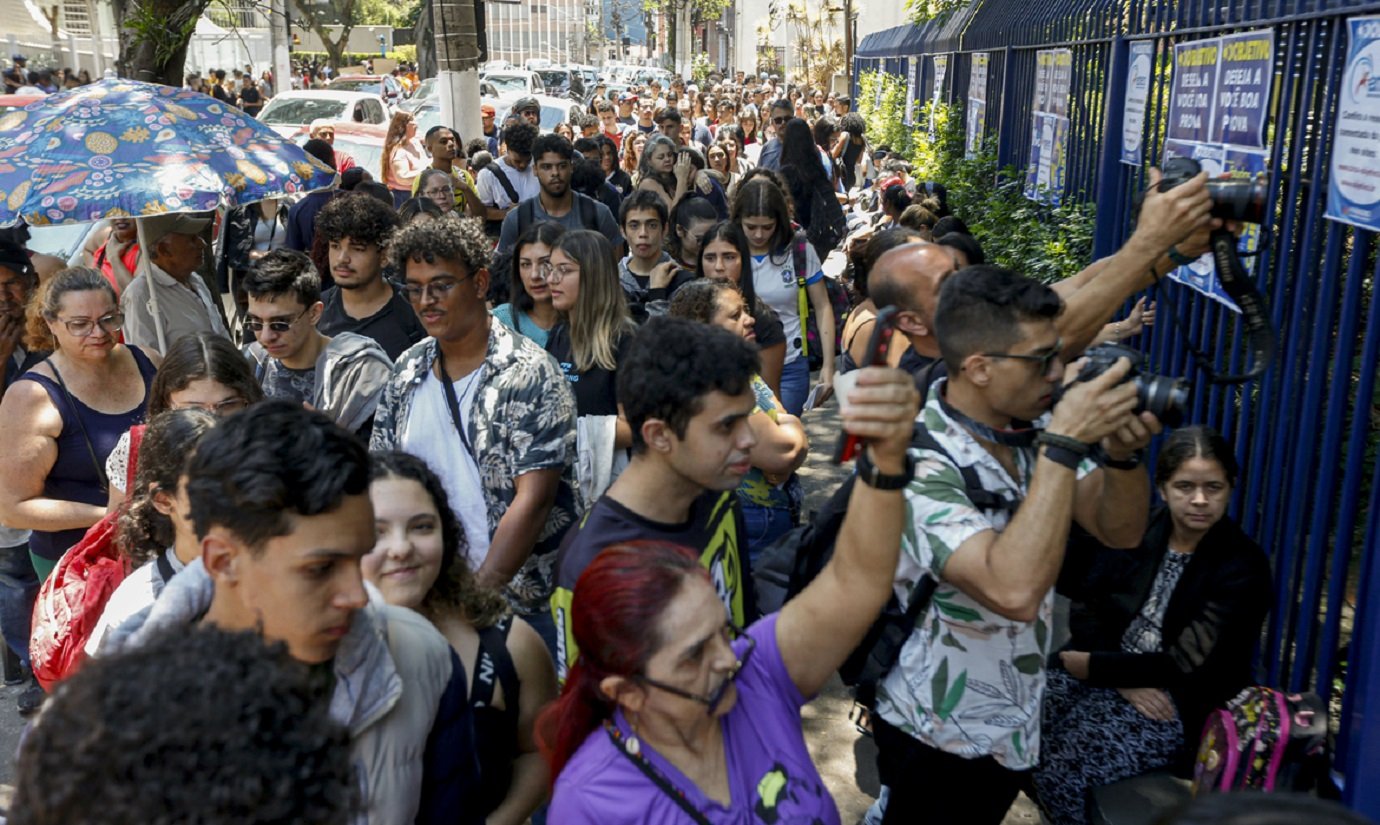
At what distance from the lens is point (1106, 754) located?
11.8 feet

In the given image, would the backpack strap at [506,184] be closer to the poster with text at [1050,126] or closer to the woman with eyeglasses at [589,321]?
the poster with text at [1050,126]

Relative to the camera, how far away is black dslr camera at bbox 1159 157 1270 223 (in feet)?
9.33

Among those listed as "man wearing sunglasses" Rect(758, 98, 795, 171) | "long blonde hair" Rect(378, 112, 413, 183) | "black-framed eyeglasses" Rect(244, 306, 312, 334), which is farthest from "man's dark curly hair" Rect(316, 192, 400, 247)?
"long blonde hair" Rect(378, 112, 413, 183)

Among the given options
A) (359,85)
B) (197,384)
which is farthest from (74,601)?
(359,85)

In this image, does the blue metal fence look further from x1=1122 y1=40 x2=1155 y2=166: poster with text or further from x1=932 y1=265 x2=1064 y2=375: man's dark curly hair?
x1=932 y1=265 x2=1064 y2=375: man's dark curly hair

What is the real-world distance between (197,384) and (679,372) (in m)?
1.64

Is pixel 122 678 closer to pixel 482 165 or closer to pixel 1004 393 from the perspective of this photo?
pixel 1004 393

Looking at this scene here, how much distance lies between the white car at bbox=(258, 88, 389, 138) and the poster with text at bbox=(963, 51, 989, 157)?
9903 mm

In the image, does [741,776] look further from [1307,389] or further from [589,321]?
[589,321]

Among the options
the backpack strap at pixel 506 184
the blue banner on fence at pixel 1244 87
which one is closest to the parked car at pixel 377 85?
the backpack strap at pixel 506 184

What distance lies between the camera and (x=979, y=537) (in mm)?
2586

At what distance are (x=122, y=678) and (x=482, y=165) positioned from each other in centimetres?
931

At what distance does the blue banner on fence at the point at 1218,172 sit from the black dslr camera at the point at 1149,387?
1.80m

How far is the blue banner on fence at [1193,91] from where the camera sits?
486 centimetres
